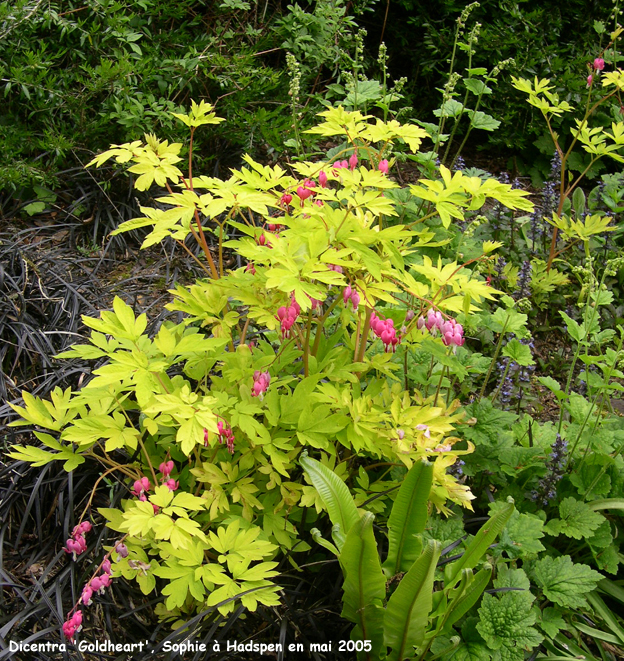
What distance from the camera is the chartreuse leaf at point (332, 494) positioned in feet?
5.50

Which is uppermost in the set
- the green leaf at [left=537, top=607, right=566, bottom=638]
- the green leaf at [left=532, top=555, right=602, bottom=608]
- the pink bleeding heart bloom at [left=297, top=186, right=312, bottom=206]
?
the pink bleeding heart bloom at [left=297, top=186, right=312, bottom=206]

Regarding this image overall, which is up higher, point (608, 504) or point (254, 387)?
point (254, 387)

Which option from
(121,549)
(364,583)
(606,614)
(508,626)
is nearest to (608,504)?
(606,614)

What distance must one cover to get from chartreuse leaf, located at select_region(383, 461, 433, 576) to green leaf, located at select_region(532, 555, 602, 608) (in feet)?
1.59

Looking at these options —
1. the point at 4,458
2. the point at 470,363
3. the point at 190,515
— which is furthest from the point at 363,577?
the point at 4,458

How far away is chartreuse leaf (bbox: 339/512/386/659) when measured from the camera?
60.9 inches

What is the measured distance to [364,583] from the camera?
1634 mm

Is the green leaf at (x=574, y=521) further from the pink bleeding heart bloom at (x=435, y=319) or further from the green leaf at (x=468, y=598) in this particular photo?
the pink bleeding heart bloom at (x=435, y=319)

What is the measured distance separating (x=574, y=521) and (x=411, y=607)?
2.80ft

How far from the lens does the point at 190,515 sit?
6.08 ft

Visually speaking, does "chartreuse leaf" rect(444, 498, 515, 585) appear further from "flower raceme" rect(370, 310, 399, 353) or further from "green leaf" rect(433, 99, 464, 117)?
"green leaf" rect(433, 99, 464, 117)

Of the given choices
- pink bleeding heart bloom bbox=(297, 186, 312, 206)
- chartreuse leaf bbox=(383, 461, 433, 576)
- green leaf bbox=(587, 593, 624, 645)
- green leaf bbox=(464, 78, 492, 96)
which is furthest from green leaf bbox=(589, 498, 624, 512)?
green leaf bbox=(464, 78, 492, 96)

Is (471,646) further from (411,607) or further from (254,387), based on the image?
(254,387)

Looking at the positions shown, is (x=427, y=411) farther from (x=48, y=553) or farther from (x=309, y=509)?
(x=48, y=553)
